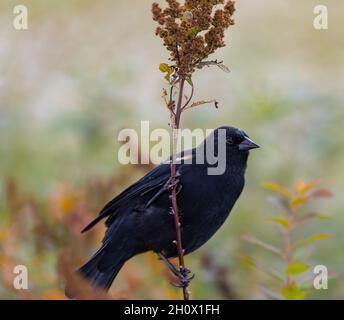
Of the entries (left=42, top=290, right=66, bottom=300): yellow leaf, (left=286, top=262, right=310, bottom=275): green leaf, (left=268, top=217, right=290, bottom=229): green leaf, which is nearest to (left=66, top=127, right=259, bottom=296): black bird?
(left=42, top=290, right=66, bottom=300): yellow leaf

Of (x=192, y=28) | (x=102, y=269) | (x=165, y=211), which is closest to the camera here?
(x=192, y=28)

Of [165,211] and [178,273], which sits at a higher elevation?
[165,211]

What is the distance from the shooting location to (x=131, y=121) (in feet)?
19.5

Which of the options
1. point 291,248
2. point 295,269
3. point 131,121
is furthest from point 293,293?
point 131,121

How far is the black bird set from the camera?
3857 millimetres

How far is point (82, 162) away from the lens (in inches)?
228

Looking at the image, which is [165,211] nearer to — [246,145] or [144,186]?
→ [144,186]

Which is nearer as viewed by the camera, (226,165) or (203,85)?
(226,165)

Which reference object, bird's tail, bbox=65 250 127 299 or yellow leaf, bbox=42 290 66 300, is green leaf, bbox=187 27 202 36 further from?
bird's tail, bbox=65 250 127 299

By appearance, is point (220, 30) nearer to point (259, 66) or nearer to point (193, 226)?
point (193, 226)

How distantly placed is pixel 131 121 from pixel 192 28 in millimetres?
3221

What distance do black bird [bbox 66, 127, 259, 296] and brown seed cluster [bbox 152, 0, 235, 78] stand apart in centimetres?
109

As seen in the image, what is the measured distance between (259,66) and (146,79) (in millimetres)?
1013

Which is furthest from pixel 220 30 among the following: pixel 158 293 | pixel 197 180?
pixel 158 293
